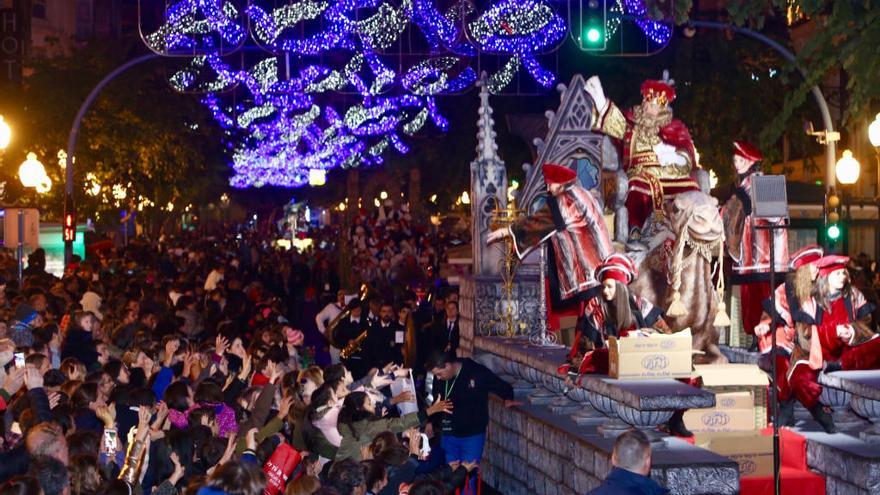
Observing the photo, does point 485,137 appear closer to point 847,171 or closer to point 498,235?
point 498,235

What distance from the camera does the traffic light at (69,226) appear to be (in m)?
29.4

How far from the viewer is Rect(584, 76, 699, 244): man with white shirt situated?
15922 mm

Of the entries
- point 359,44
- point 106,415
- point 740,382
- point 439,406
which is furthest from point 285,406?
point 359,44

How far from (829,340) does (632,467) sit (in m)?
5.13

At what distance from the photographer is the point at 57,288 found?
23578 millimetres

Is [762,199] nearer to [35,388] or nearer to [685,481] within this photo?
[685,481]

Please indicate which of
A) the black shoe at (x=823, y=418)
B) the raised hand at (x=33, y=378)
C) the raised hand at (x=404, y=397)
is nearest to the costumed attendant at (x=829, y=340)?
the black shoe at (x=823, y=418)

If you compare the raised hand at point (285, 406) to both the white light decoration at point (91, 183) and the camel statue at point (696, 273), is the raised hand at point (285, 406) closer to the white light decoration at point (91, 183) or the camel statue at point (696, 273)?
the camel statue at point (696, 273)

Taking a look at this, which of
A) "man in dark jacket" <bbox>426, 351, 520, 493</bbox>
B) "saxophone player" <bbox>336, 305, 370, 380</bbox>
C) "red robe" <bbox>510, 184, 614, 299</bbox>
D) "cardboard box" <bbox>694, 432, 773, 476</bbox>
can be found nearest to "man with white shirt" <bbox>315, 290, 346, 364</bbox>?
"saxophone player" <bbox>336, 305, 370, 380</bbox>

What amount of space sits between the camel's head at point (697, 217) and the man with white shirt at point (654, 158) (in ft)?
4.49

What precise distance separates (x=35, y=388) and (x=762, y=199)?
209 inches

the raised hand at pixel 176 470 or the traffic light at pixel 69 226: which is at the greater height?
the traffic light at pixel 69 226

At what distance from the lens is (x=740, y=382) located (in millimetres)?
13789

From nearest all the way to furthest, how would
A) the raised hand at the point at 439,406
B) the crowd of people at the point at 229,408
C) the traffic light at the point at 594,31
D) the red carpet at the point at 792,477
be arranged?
the crowd of people at the point at 229,408 → the red carpet at the point at 792,477 → the raised hand at the point at 439,406 → the traffic light at the point at 594,31
